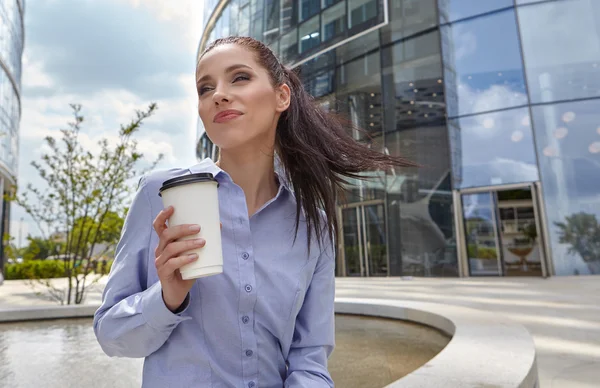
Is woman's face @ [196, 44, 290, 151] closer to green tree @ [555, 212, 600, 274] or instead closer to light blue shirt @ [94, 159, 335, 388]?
light blue shirt @ [94, 159, 335, 388]

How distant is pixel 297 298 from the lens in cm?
121

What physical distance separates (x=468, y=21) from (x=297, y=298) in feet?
48.0

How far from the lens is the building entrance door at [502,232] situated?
11.9 meters

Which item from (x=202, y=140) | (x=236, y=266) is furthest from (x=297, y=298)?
(x=202, y=140)

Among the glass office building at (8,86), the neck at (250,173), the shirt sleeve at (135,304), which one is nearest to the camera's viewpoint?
the shirt sleeve at (135,304)

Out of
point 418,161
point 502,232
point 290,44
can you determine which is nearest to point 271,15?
point 290,44

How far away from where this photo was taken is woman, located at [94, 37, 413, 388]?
1040 mm

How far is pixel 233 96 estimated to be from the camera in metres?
1.20

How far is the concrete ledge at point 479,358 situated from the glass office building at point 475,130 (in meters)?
9.30

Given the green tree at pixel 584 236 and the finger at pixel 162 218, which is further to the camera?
the green tree at pixel 584 236

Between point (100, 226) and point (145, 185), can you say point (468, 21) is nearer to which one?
point (100, 226)

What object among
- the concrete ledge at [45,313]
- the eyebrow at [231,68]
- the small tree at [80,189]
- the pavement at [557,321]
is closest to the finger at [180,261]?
the eyebrow at [231,68]

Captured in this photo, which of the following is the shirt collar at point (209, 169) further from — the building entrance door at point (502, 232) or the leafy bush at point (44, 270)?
A: the leafy bush at point (44, 270)

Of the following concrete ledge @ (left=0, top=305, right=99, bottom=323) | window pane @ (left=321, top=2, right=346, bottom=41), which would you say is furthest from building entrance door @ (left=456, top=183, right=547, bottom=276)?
concrete ledge @ (left=0, top=305, right=99, bottom=323)
